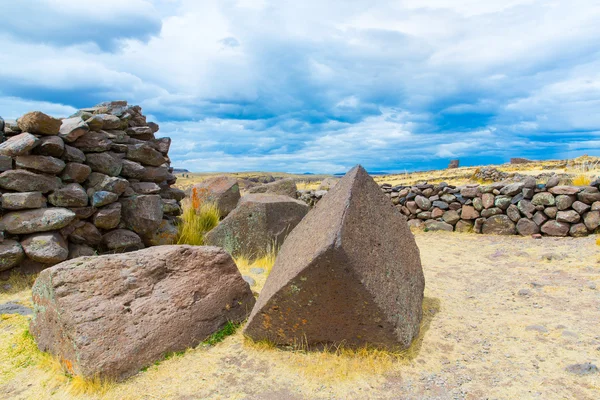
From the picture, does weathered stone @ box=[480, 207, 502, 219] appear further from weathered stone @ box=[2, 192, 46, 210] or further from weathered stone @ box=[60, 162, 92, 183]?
weathered stone @ box=[2, 192, 46, 210]

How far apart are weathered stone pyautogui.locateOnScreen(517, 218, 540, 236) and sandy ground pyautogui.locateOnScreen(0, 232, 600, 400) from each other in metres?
4.73

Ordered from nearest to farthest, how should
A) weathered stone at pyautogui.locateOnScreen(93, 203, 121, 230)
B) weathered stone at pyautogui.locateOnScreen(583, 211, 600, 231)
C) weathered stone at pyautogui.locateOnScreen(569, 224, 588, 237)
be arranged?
weathered stone at pyautogui.locateOnScreen(93, 203, 121, 230) < weathered stone at pyautogui.locateOnScreen(583, 211, 600, 231) < weathered stone at pyautogui.locateOnScreen(569, 224, 588, 237)

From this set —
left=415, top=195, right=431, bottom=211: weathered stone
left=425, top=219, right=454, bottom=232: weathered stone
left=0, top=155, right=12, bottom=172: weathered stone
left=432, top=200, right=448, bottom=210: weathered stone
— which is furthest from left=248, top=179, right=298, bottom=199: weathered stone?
left=0, top=155, right=12, bottom=172: weathered stone

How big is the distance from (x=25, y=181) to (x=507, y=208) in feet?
35.7

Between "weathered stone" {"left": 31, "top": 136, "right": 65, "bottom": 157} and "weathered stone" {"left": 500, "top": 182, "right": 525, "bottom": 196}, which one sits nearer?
"weathered stone" {"left": 31, "top": 136, "right": 65, "bottom": 157}

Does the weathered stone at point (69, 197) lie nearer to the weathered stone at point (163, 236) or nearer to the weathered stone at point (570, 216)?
the weathered stone at point (163, 236)

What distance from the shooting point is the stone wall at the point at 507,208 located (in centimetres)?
926

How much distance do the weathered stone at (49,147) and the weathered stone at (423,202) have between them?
941cm

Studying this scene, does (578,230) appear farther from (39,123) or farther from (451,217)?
(39,123)

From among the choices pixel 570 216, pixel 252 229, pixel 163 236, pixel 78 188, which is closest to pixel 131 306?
pixel 252 229

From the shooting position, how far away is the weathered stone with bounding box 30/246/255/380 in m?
3.62

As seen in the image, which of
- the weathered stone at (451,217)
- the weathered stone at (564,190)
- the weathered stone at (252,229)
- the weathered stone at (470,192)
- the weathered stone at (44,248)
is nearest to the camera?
the weathered stone at (44,248)

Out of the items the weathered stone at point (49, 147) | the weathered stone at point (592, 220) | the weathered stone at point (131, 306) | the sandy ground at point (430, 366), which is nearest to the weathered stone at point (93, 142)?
the weathered stone at point (49, 147)

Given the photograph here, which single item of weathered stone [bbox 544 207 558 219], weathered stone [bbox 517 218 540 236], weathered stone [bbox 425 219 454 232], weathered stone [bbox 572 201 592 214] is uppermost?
weathered stone [bbox 572 201 592 214]
